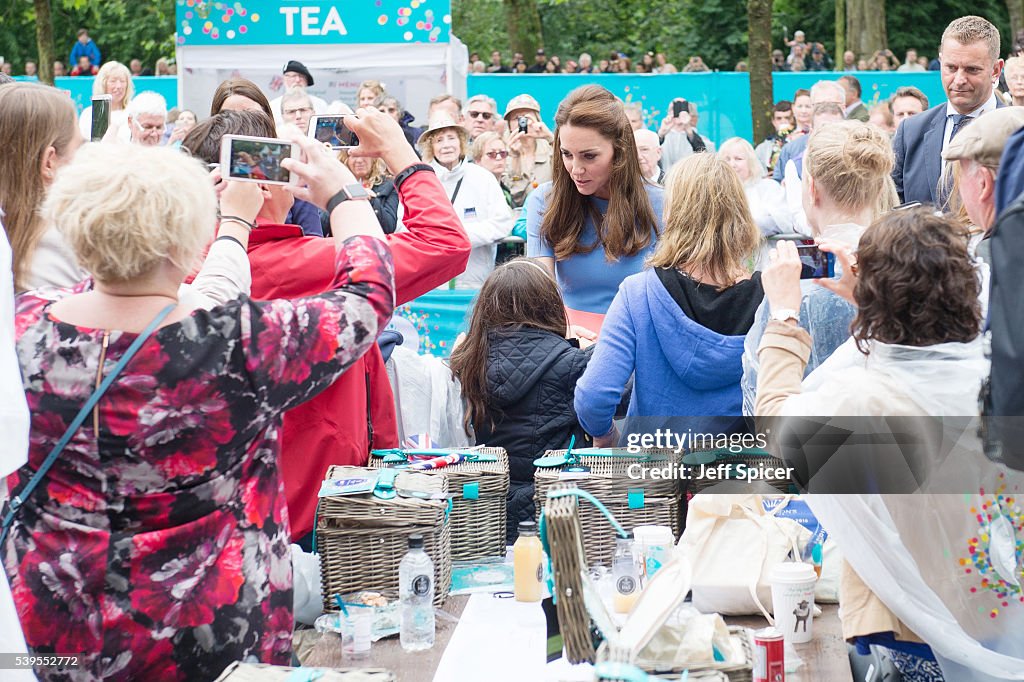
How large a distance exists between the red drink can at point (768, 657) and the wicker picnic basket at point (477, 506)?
117cm

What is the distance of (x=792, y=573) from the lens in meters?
2.90

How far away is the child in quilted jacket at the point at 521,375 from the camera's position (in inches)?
162

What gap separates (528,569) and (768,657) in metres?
0.90

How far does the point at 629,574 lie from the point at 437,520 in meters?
0.53

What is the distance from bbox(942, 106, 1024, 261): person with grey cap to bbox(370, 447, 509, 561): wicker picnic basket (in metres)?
1.50

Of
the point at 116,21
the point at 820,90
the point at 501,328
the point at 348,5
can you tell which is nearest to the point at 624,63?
the point at 348,5

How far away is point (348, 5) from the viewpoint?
13.8m

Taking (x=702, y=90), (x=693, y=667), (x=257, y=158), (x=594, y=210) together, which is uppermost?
(x=702, y=90)

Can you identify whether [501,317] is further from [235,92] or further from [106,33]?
[106,33]

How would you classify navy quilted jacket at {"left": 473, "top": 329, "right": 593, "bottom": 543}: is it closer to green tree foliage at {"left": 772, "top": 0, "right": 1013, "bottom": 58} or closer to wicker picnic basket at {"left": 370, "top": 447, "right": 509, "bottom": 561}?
wicker picnic basket at {"left": 370, "top": 447, "right": 509, "bottom": 561}

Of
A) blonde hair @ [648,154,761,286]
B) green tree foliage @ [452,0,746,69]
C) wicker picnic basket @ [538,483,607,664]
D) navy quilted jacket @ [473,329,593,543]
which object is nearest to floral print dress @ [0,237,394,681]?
wicker picnic basket @ [538,483,607,664]

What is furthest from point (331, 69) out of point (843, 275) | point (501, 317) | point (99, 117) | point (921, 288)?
point (921, 288)

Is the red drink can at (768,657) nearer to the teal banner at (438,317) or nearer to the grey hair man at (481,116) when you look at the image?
the teal banner at (438,317)

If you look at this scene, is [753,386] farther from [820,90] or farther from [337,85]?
[337,85]
